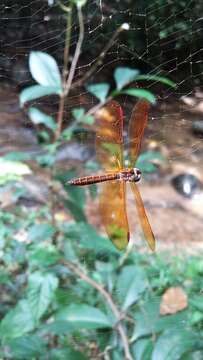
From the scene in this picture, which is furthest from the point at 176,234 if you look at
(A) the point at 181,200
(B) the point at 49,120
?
(B) the point at 49,120

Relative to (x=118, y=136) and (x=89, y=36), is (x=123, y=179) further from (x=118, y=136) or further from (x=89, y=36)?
(x=89, y=36)

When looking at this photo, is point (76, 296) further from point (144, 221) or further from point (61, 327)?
point (144, 221)

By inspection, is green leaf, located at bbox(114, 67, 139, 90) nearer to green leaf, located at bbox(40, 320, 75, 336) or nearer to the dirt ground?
green leaf, located at bbox(40, 320, 75, 336)

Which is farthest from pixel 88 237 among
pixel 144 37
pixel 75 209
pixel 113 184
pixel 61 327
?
pixel 144 37

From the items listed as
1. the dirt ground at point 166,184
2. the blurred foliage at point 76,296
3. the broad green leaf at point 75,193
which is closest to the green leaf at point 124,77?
the blurred foliage at point 76,296

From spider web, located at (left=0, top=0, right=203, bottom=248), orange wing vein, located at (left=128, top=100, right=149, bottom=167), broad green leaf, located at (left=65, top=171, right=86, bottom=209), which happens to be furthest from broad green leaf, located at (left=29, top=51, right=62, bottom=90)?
spider web, located at (left=0, top=0, right=203, bottom=248)
